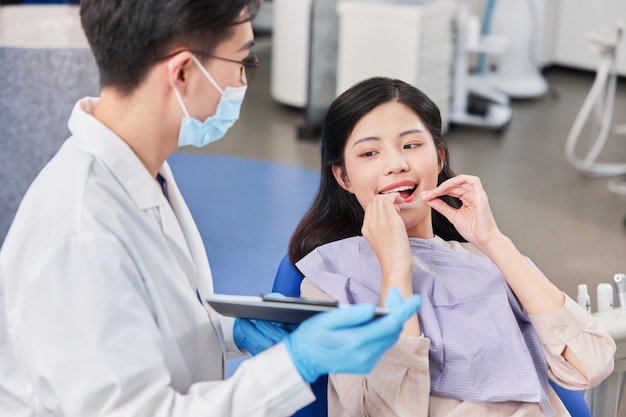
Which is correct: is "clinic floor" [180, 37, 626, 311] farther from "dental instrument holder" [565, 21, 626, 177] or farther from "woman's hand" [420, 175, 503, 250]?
"woman's hand" [420, 175, 503, 250]

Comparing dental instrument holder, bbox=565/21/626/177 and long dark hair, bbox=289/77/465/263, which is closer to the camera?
long dark hair, bbox=289/77/465/263

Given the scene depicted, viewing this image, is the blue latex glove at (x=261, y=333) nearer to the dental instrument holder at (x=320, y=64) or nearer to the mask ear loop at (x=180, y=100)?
the mask ear loop at (x=180, y=100)

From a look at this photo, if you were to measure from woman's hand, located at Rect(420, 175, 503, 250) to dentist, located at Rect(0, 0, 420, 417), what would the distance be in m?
0.55

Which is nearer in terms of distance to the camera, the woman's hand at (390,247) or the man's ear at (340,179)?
the woman's hand at (390,247)

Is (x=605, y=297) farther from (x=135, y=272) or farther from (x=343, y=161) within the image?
(x=135, y=272)

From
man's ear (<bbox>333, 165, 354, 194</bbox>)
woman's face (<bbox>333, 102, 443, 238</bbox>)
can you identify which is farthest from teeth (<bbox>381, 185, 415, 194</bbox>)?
man's ear (<bbox>333, 165, 354, 194</bbox>)

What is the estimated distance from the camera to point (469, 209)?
1878 millimetres

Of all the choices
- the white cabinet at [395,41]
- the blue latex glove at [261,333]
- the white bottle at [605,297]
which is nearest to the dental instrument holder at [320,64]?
the white cabinet at [395,41]

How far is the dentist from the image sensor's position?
1219mm

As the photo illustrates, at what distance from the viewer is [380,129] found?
1902mm

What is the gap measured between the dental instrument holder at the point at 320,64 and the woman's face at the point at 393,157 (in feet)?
11.6

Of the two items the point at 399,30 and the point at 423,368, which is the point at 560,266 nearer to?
the point at 399,30

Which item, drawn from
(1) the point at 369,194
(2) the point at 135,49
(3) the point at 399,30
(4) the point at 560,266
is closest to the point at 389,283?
(1) the point at 369,194

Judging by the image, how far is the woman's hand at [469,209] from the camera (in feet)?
5.96
